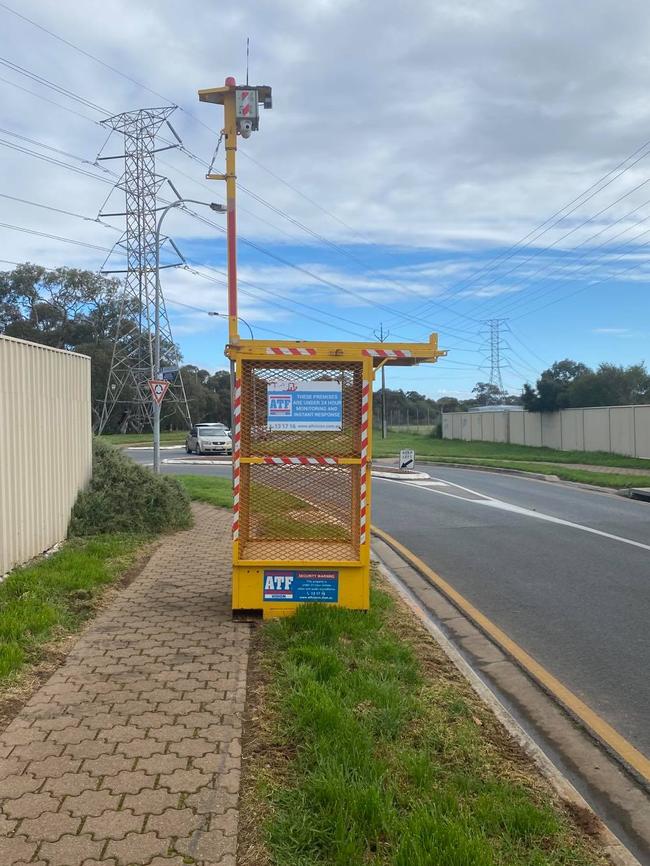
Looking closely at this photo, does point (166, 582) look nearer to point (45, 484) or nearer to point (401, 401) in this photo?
point (45, 484)

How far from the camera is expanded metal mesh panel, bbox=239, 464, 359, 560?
20.1 feet

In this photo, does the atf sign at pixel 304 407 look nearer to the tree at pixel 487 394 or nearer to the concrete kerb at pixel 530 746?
the concrete kerb at pixel 530 746

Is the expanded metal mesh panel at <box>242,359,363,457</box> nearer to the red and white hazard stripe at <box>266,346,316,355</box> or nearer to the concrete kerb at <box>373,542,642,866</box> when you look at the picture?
the red and white hazard stripe at <box>266,346,316,355</box>

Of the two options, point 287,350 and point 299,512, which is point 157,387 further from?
point 287,350

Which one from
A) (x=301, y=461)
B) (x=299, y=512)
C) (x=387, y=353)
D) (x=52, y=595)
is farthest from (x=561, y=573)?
(x=52, y=595)

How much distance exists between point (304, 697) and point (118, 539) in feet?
17.9

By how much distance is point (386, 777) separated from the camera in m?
3.32

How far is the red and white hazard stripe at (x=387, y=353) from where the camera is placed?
587cm

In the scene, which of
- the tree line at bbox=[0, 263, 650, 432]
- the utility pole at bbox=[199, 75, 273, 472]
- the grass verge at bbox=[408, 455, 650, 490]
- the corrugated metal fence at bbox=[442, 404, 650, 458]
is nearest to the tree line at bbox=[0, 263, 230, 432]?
the tree line at bbox=[0, 263, 650, 432]

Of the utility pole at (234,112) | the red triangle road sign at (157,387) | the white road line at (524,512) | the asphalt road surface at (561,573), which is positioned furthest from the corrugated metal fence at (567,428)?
the utility pole at (234,112)

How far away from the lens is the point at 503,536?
434 inches

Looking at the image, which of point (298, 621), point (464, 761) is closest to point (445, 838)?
point (464, 761)

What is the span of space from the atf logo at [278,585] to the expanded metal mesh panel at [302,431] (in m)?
0.99

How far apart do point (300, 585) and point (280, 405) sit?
1.47 meters
